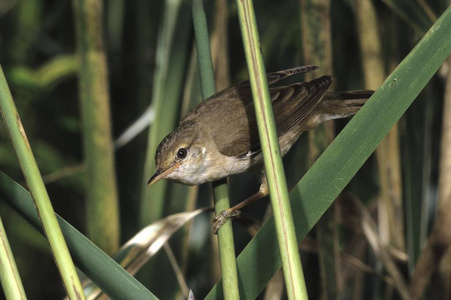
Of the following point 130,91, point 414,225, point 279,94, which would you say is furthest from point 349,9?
point 130,91

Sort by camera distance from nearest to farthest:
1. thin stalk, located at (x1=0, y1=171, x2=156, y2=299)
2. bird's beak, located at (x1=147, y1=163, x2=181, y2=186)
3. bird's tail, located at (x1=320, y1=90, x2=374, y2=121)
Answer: thin stalk, located at (x1=0, y1=171, x2=156, y2=299), bird's beak, located at (x1=147, y1=163, x2=181, y2=186), bird's tail, located at (x1=320, y1=90, x2=374, y2=121)

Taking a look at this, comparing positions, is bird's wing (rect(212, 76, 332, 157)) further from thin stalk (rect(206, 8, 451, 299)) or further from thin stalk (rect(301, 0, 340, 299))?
thin stalk (rect(206, 8, 451, 299))

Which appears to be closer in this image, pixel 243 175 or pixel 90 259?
pixel 90 259

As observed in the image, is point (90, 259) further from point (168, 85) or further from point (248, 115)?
point (248, 115)

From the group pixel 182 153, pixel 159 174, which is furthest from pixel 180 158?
pixel 159 174

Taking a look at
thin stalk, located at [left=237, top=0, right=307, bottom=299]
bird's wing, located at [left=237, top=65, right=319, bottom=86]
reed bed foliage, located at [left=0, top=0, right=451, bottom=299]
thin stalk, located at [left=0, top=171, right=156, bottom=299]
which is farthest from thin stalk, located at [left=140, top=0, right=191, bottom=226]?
thin stalk, located at [left=237, top=0, right=307, bottom=299]

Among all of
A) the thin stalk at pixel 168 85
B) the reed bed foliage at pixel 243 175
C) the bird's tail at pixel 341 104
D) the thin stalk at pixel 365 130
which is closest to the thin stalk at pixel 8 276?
the reed bed foliage at pixel 243 175
